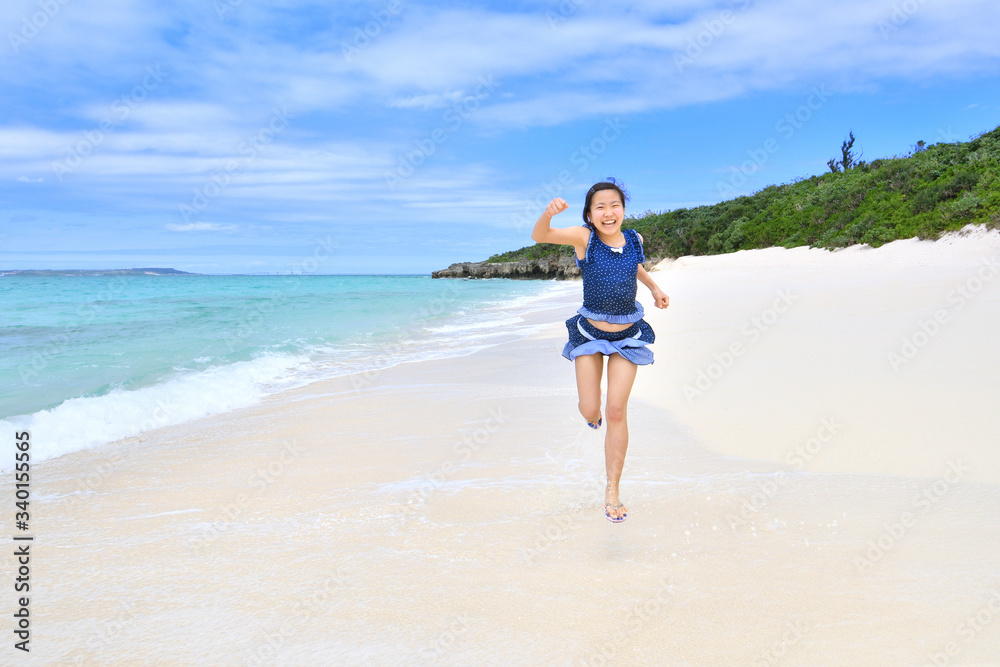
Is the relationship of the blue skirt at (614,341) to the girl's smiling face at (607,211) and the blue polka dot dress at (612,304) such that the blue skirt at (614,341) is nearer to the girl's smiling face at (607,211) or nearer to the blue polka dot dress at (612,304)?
the blue polka dot dress at (612,304)

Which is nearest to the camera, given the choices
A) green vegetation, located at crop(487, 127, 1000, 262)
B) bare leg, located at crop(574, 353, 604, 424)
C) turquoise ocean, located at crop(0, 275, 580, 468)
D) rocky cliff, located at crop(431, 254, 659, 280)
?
bare leg, located at crop(574, 353, 604, 424)

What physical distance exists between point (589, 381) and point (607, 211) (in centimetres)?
99

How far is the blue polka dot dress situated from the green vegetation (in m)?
16.5

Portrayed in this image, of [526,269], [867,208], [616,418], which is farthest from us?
[526,269]

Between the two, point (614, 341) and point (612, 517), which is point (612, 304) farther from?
point (612, 517)

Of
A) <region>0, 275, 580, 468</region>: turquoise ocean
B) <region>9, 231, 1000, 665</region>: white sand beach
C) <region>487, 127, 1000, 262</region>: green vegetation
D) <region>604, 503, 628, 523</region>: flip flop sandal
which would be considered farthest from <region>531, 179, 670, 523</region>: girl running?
<region>487, 127, 1000, 262</region>: green vegetation

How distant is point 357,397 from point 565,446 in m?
3.05

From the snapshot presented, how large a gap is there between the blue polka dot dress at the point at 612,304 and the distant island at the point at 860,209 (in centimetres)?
1650

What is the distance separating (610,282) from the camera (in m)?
3.56

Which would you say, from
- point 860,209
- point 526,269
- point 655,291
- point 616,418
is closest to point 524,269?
point 526,269

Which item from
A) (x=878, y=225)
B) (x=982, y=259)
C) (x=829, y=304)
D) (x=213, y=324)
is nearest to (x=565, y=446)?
(x=829, y=304)

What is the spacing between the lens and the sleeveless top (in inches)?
140

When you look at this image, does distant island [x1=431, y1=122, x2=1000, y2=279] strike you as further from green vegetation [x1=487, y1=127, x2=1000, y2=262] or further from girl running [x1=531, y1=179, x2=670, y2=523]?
girl running [x1=531, y1=179, x2=670, y2=523]

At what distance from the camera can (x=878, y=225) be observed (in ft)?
66.0
